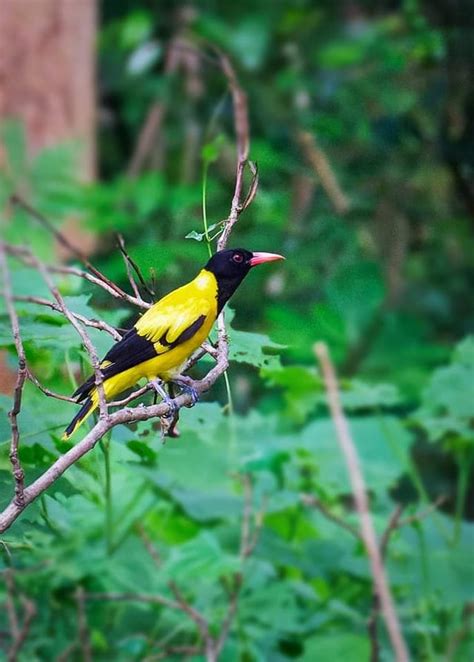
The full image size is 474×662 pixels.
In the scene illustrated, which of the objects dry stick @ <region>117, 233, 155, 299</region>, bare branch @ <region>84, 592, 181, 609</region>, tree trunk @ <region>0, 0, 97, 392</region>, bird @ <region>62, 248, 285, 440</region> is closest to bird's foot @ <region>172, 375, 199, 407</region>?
bird @ <region>62, 248, 285, 440</region>

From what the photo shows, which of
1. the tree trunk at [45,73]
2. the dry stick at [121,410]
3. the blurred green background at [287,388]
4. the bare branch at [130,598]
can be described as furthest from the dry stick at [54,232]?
the tree trunk at [45,73]

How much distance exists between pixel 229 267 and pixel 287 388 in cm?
144

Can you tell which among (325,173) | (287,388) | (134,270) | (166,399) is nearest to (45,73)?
(325,173)

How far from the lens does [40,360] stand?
1.84 metres

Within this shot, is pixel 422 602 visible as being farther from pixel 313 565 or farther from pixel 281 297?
pixel 281 297

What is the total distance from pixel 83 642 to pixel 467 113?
266 cm

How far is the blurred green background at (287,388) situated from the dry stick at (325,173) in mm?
14

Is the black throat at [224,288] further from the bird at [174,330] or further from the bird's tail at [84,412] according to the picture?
the bird's tail at [84,412]

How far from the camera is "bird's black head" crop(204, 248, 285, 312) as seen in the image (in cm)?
129

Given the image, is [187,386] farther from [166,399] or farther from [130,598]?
[130,598]

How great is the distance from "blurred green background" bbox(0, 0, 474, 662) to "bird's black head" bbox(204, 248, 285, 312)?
0.13ft

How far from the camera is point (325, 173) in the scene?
12.4 feet

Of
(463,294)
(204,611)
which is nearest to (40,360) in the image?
(204,611)

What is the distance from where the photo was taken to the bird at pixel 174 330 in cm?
126
